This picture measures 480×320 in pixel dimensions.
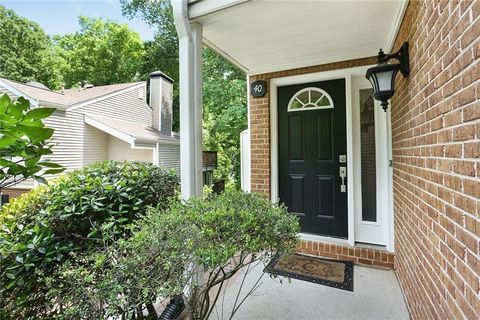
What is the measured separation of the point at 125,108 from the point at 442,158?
11.2 metres

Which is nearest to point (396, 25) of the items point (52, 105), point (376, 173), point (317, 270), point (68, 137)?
point (376, 173)

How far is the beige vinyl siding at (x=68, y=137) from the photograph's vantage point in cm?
777

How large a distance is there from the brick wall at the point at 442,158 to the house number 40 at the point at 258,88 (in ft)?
5.75

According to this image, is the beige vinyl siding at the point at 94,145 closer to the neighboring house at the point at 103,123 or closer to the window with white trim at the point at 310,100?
the neighboring house at the point at 103,123

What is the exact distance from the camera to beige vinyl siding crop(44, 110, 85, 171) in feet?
25.5

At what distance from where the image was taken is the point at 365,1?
78.2 inches

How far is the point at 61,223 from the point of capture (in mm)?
1661

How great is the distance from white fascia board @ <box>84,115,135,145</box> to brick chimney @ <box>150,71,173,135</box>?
3781 mm

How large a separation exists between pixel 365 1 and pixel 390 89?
0.71 m

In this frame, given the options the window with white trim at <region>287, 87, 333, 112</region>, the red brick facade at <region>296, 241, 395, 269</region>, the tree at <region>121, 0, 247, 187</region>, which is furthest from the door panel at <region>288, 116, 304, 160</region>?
the tree at <region>121, 0, 247, 187</region>

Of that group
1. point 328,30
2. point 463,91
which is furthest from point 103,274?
point 328,30

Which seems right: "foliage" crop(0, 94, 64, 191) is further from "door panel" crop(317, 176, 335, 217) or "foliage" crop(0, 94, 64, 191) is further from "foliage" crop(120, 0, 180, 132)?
"foliage" crop(120, 0, 180, 132)

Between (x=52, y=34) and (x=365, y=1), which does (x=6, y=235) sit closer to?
(x=365, y=1)

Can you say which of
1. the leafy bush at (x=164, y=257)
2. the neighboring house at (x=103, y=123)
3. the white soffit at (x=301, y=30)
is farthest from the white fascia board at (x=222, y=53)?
the neighboring house at (x=103, y=123)
